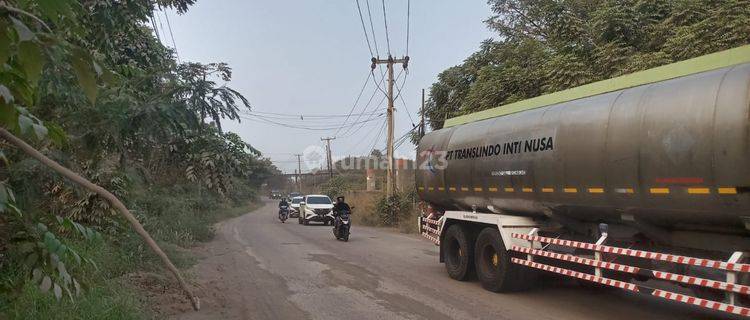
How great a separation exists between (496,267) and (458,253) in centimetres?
150

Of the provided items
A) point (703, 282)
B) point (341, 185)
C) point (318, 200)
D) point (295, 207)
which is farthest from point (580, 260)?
point (341, 185)

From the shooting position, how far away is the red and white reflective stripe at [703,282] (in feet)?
16.8

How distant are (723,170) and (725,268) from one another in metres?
0.90

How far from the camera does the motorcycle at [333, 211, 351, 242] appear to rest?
60.4 ft

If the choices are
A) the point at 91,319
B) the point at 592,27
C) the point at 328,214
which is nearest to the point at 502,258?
the point at 91,319

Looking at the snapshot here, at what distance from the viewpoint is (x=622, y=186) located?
6.55 meters

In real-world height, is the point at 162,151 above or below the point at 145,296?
above

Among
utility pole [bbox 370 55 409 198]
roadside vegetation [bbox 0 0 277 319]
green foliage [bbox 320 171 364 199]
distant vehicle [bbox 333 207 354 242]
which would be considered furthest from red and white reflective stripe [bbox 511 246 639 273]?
green foliage [bbox 320 171 364 199]

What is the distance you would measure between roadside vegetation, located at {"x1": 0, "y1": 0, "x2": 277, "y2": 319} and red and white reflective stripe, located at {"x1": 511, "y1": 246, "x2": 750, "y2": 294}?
4.38m

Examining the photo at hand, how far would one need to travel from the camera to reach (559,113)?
25.6ft

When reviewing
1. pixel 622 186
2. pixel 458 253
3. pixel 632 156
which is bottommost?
pixel 458 253

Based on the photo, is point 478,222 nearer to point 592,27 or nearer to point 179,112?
point 179,112

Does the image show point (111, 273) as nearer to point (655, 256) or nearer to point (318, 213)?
point (655, 256)

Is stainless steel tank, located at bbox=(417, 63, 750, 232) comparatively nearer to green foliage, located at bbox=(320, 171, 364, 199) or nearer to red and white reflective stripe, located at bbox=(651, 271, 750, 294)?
red and white reflective stripe, located at bbox=(651, 271, 750, 294)
